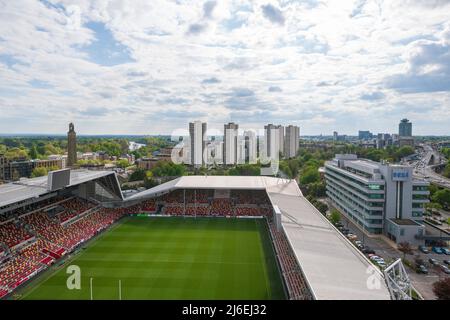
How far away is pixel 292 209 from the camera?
104 feet

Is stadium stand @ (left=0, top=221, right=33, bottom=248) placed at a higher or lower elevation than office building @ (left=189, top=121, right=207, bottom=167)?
lower

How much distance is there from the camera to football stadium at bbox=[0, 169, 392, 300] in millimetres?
19609

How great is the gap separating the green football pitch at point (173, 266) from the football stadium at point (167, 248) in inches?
3.0

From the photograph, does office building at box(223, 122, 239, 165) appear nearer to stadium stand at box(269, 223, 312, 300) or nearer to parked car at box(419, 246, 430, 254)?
stadium stand at box(269, 223, 312, 300)

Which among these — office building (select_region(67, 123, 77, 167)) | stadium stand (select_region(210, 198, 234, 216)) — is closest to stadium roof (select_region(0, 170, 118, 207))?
stadium stand (select_region(210, 198, 234, 216))

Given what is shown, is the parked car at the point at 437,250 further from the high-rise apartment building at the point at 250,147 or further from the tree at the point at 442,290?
the high-rise apartment building at the point at 250,147

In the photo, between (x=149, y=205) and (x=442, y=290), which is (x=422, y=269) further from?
(x=149, y=205)

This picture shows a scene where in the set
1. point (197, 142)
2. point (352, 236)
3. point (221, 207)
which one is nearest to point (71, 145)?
point (197, 142)

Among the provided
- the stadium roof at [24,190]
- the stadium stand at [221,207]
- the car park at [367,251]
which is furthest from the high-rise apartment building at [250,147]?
the car park at [367,251]

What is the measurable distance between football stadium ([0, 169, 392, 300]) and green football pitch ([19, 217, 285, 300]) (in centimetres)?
7

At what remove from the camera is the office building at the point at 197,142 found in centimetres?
7641

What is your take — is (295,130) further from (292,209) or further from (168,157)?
(292,209)

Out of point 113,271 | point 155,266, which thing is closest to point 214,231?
point 155,266

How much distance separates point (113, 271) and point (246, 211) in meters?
20.1
